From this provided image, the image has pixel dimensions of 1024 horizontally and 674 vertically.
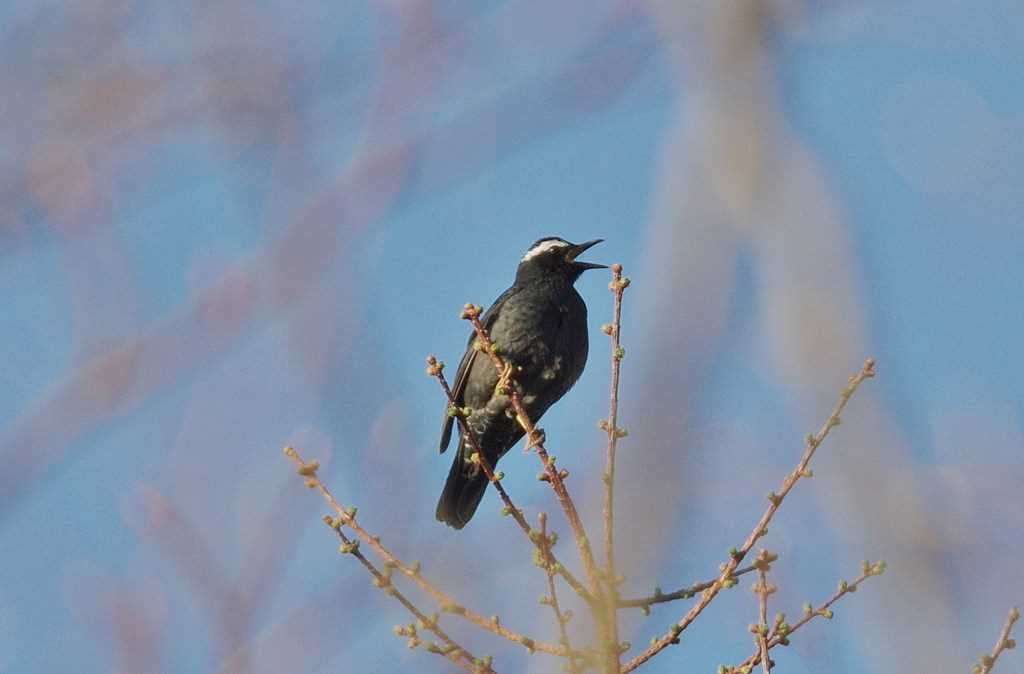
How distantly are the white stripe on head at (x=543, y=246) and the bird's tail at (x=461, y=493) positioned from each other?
153 centimetres

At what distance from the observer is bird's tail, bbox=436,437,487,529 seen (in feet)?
23.0

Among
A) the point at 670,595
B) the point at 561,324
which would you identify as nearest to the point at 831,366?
the point at 670,595

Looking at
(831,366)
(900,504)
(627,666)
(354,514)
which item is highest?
(354,514)

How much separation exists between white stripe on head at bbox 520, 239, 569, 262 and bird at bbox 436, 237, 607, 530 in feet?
1.95

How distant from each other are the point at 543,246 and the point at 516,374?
5.05 feet

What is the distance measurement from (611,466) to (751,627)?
61cm

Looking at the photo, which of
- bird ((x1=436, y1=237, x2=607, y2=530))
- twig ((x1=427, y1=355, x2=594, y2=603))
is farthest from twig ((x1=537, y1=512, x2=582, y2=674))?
bird ((x1=436, y1=237, x2=607, y2=530))

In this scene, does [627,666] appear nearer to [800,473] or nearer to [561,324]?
[800,473]

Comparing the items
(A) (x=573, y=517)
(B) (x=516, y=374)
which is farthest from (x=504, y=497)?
(B) (x=516, y=374)

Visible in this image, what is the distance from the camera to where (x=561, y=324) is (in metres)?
7.11

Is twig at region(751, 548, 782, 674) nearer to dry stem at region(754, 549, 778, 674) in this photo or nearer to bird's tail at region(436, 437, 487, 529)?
dry stem at region(754, 549, 778, 674)

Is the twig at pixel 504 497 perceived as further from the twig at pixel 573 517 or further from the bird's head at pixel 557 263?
the bird's head at pixel 557 263

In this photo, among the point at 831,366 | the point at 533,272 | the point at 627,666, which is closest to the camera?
the point at 831,366

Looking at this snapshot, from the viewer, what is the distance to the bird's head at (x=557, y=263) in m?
7.70
